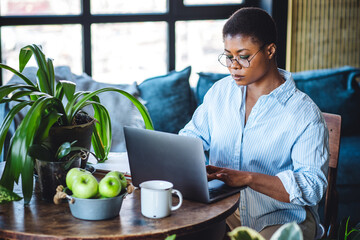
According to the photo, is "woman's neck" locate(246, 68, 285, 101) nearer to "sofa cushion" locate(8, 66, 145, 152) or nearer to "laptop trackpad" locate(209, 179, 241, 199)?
"laptop trackpad" locate(209, 179, 241, 199)

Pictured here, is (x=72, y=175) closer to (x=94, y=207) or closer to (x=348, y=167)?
(x=94, y=207)

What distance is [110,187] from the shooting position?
128 centimetres

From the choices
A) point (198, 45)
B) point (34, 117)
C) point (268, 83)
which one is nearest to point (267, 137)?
point (268, 83)

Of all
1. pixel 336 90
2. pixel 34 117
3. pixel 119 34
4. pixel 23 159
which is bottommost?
pixel 336 90

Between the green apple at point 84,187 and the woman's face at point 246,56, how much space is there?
0.70 m

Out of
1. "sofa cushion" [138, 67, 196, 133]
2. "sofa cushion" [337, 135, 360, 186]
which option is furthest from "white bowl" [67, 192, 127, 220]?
"sofa cushion" [337, 135, 360, 186]

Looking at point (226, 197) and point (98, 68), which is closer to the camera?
point (226, 197)

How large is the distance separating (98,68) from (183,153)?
6.72ft

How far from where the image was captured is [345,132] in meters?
3.22

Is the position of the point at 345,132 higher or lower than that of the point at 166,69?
lower

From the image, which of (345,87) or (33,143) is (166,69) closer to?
(345,87)

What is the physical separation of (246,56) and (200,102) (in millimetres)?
1323

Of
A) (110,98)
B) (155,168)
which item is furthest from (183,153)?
(110,98)

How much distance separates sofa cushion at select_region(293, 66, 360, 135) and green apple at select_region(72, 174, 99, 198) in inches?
82.5
